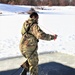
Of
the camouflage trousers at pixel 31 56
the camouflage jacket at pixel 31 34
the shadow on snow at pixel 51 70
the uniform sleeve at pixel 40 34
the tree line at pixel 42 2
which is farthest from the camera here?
the tree line at pixel 42 2

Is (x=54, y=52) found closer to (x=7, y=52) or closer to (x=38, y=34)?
(x=7, y=52)

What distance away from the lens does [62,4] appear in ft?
174

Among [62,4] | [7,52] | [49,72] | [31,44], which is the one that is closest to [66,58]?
[49,72]

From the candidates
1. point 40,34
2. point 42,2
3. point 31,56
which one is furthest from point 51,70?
point 42,2

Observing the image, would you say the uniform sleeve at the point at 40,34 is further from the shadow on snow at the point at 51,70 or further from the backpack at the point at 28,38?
the shadow on snow at the point at 51,70

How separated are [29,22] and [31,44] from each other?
0.45 meters

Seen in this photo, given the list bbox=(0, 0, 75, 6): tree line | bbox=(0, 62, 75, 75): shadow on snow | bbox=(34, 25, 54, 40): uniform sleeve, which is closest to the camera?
bbox=(34, 25, 54, 40): uniform sleeve

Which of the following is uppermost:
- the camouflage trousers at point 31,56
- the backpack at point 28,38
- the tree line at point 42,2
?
the backpack at point 28,38

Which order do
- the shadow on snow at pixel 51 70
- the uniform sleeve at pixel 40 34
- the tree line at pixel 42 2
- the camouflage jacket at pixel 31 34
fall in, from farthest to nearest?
the tree line at pixel 42 2 < the shadow on snow at pixel 51 70 < the camouflage jacket at pixel 31 34 < the uniform sleeve at pixel 40 34

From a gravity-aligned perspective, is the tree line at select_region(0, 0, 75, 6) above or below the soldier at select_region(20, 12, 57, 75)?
below

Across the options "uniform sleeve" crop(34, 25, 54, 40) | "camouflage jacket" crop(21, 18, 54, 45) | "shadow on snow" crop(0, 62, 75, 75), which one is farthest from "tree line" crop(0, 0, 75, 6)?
"uniform sleeve" crop(34, 25, 54, 40)

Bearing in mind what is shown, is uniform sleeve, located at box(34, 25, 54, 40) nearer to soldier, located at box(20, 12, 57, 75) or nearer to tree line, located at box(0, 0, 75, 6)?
soldier, located at box(20, 12, 57, 75)

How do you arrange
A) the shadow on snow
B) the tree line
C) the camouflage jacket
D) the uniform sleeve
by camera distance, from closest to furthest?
the uniform sleeve < the camouflage jacket < the shadow on snow < the tree line

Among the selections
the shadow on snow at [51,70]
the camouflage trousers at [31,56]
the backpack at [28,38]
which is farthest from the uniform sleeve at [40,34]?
the shadow on snow at [51,70]
